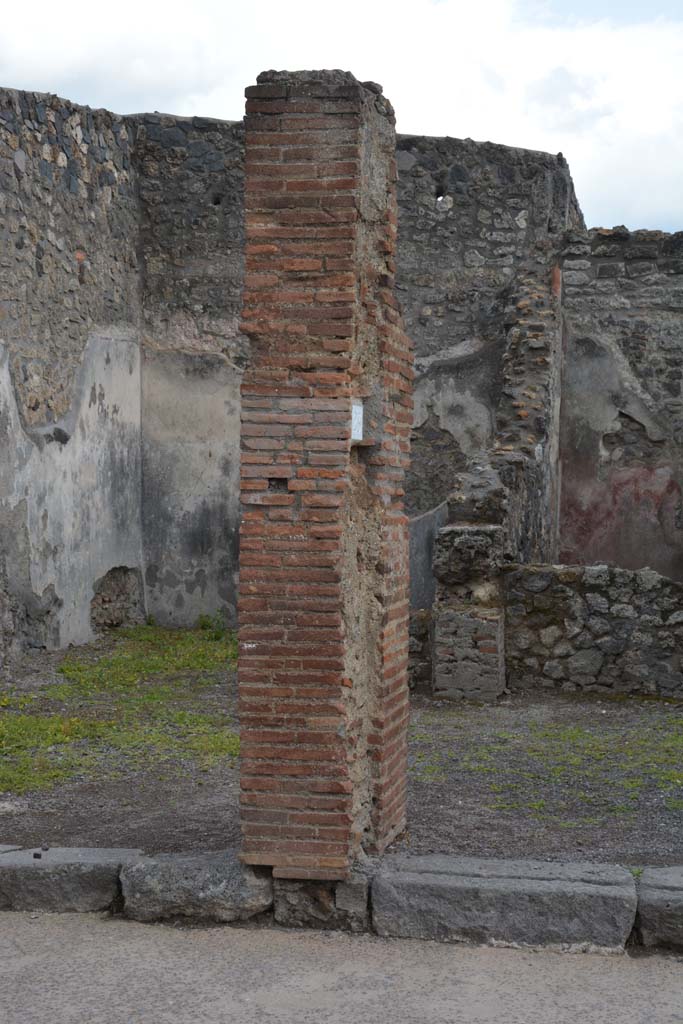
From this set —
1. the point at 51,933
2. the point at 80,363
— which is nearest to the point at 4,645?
the point at 80,363

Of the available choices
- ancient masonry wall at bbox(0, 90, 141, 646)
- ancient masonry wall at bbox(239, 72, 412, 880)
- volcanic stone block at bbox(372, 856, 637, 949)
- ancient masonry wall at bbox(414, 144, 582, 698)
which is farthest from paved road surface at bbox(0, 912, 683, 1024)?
ancient masonry wall at bbox(0, 90, 141, 646)

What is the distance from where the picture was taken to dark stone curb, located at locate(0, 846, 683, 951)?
4055mm

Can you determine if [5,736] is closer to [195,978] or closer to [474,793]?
[474,793]

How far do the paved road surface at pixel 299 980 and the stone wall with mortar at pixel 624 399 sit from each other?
7904mm

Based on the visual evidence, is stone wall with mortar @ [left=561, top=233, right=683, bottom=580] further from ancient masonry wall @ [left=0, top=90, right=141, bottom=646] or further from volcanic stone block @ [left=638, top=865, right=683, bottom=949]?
volcanic stone block @ [left=638, top=865, right=683, bottom=949]

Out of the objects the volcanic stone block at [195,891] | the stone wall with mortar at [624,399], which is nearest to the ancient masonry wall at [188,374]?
the stone wall with mortar at [624,399]

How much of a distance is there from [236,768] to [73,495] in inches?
168

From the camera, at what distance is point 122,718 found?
764cm

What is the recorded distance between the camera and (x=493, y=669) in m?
8.25

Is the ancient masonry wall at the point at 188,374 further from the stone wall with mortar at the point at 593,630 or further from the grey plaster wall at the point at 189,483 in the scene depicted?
the stone wall with mortar at the point at 593,630

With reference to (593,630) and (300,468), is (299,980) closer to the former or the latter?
(300,468)

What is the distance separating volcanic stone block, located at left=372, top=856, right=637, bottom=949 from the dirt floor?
0.50 meters

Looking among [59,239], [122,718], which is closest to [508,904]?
[122,718]

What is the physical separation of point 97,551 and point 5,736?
3.66 meters
